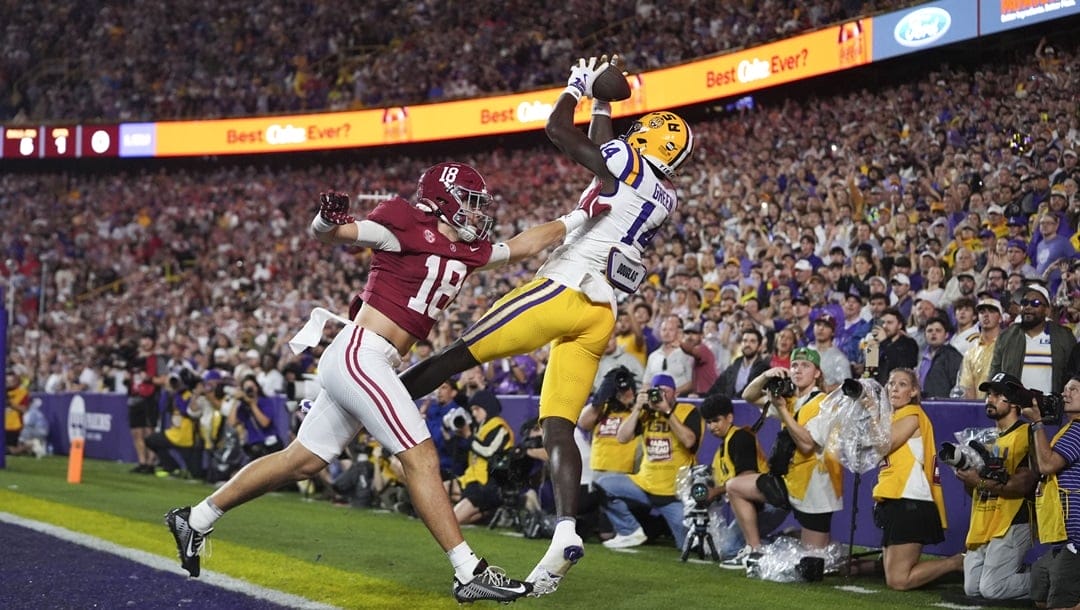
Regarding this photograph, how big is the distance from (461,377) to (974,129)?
644cm

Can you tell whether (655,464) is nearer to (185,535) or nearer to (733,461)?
(733,461)

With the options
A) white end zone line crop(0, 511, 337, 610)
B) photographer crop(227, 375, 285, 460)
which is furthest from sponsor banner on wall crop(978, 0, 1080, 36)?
white end zone line crop(0, 511, 337, 610)

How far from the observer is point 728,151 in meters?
18.7

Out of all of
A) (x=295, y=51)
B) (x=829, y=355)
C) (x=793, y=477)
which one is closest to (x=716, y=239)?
(x=829, y=355)

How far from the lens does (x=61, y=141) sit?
28719 millimetres

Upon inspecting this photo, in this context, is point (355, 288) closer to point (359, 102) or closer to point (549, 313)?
point (359, 102)

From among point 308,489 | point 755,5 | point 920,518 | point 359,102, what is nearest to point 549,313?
point 920,518

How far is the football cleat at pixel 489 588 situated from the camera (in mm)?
5223

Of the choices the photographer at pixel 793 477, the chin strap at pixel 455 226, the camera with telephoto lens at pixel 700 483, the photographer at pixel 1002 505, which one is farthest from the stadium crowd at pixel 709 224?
the chin strap at pixel 455 226

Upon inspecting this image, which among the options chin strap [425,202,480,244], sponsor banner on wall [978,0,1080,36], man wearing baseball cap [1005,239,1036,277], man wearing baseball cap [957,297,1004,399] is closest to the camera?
chin strap [425,202,480,244]

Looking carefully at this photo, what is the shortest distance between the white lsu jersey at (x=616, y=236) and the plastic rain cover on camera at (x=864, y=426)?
1.73 meters

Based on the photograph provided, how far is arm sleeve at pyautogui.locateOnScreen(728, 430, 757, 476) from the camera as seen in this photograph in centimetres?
834

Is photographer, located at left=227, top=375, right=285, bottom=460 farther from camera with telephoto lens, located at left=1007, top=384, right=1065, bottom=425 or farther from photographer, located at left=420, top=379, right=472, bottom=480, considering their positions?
camera with telephoto lens, located at left=1007, top=384, right=1065, bottom=425

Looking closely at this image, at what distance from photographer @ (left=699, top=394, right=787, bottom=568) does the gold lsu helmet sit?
7.86 ft
